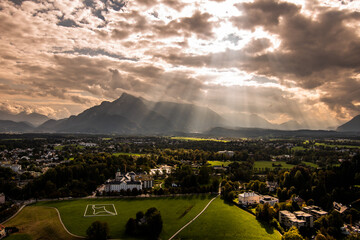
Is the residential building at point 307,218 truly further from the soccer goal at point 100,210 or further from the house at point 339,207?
the soccer goal at point 100,210

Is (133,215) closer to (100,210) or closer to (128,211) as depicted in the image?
(128,211)

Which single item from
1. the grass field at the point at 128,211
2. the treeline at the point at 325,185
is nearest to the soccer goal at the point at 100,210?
the grass field at the point at 128,211

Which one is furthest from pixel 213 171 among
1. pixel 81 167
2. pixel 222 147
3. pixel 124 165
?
pixel 222 147

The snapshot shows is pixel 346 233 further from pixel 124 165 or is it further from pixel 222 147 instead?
pixel 222 147

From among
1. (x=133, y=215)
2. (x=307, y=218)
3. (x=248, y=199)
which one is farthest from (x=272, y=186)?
(x=133, y=215)

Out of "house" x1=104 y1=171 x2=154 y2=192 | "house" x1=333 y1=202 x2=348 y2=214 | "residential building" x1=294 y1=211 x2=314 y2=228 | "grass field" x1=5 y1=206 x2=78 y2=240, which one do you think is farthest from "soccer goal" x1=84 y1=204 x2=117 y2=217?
"house" x1=333 y1=202 x2=348 y2=214
